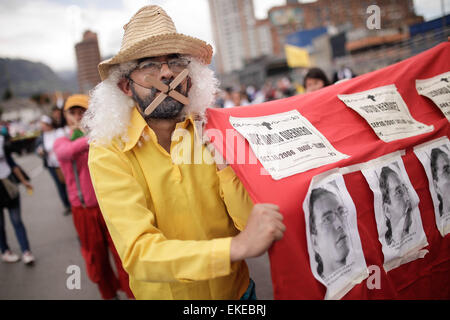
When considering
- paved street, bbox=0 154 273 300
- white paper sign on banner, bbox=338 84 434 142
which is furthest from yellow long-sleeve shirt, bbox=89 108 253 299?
paved street, bbox=0 154 273 300

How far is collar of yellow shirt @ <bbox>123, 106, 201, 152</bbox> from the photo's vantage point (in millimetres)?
1506

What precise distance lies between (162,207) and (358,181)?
100cm

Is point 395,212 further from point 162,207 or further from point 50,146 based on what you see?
point 50,146

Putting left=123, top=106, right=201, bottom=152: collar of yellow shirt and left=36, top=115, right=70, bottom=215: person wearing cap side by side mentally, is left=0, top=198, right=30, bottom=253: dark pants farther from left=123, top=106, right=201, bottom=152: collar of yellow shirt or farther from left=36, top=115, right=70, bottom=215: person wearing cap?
left=123, top=106, right=201, bottom=152: collar of yellow shirt

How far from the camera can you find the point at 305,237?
1339 mm

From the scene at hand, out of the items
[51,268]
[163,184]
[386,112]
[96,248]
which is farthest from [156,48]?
[51,268]

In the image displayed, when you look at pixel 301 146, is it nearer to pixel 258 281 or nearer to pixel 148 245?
pixel 148 245

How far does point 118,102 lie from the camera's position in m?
1.65

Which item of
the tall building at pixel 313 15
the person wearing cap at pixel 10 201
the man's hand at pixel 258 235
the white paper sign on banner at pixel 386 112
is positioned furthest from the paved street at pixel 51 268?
the tall building at pixel 313 15

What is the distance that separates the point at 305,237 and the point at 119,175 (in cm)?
86

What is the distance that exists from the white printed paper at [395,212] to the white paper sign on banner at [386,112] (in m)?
0.18

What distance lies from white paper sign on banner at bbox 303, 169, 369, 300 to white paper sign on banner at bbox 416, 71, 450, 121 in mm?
1083

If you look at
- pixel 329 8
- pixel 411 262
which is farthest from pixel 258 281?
pixel 329 8

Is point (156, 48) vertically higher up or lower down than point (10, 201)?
higher up
